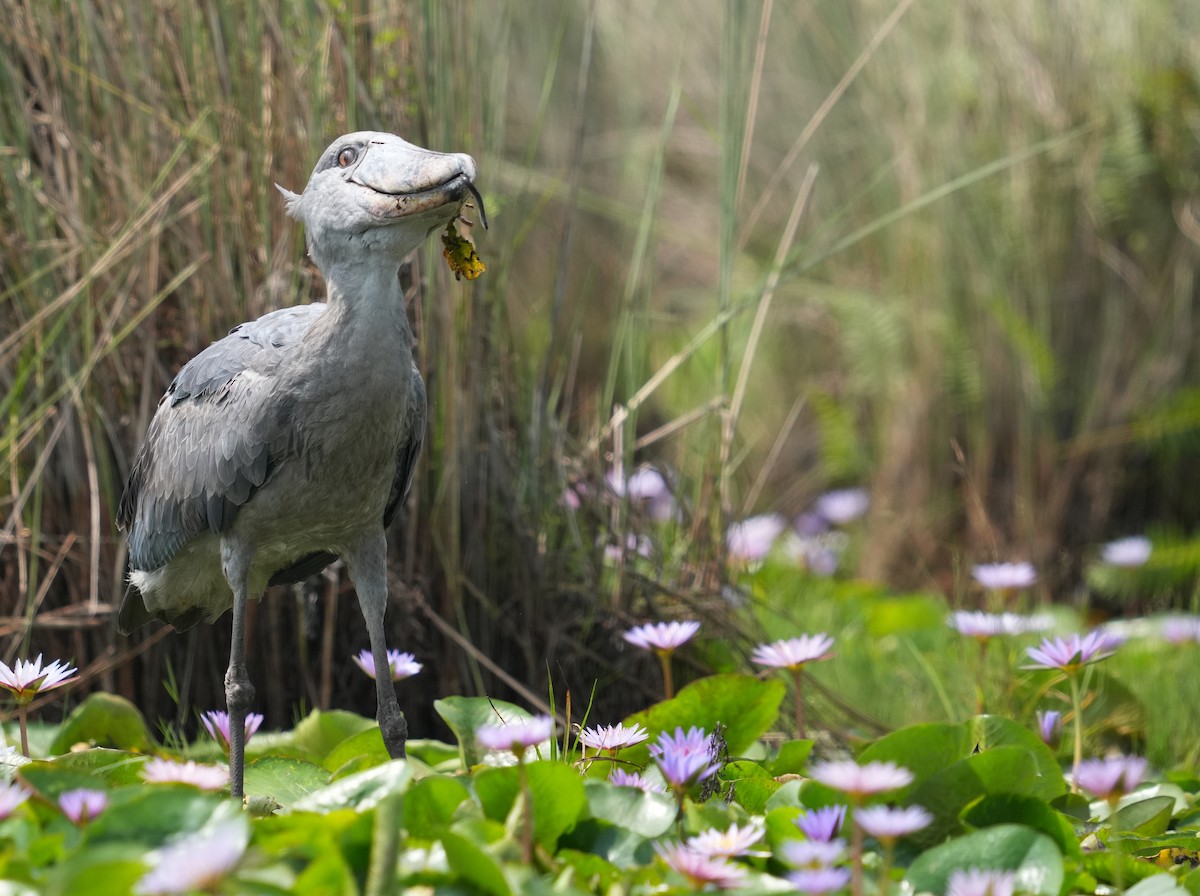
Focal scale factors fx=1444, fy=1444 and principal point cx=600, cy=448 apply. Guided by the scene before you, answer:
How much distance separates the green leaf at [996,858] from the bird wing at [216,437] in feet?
4.67

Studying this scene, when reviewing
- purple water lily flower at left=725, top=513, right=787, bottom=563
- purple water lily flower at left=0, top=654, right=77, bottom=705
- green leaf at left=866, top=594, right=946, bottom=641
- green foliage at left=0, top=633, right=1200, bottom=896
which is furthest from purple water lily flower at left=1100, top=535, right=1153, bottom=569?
purple water lily flower at left=0, top=654, right=77, bottom=705

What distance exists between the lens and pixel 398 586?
3.56 metres

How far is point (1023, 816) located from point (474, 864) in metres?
1.00

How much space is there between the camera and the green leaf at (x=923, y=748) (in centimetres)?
264

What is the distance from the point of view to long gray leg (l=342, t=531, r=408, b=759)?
2.93m

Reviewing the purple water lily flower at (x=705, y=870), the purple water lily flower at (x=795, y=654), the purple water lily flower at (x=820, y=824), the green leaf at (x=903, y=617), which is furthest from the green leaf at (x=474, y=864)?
the green leaf at (x=903, y=617)

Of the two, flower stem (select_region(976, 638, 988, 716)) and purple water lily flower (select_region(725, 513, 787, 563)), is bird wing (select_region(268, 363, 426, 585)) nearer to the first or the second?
purple water lily flower (select_region(725, 513, 787, 563))

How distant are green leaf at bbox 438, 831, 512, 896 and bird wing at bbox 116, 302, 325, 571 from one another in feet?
3.39

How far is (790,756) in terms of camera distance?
Answer: 118 inches

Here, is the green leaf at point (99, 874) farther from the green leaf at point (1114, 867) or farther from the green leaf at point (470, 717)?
the green leaf at point (1114, 867)

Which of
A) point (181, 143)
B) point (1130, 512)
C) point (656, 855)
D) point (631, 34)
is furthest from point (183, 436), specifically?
point (631, 34)

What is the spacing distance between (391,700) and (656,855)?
2.64 feet

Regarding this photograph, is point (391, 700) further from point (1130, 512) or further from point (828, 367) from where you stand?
point (828, 367)

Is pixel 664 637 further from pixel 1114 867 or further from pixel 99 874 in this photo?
pixel 99 874
